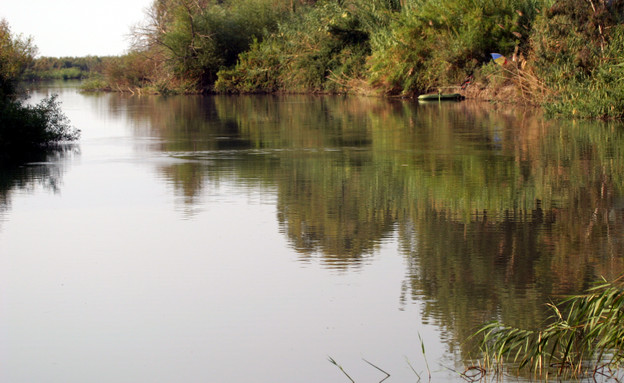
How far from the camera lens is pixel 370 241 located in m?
9.54

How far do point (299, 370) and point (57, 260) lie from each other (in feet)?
13.7

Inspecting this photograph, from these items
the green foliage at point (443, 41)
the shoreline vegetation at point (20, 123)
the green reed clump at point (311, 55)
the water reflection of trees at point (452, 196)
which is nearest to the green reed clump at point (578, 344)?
the water reflection of trees at point (452, 196)

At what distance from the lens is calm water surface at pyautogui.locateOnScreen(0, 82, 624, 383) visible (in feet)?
20.2

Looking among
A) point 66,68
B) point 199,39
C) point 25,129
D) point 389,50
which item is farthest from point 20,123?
point 66,68

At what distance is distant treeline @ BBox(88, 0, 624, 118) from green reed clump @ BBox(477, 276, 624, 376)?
776 inches

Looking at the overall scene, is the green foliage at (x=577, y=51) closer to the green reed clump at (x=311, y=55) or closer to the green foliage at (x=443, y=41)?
the green foliage at (x=443, y=41)

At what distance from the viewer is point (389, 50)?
40.8 metres

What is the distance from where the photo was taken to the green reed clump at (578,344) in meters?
5.21

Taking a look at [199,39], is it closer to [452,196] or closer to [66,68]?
[452,196]

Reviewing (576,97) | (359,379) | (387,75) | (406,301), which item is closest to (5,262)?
(406,301)

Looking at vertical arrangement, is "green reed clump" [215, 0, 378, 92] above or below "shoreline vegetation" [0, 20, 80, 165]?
above

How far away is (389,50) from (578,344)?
3576 cm

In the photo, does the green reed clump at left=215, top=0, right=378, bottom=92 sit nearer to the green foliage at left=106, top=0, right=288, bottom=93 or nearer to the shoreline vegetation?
the green foliage at left=106, top=0, right=288, bottom=93

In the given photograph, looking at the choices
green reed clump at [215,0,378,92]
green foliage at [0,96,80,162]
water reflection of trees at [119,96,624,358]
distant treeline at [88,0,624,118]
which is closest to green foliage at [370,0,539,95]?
distant treeline at [88,0,624,118]
